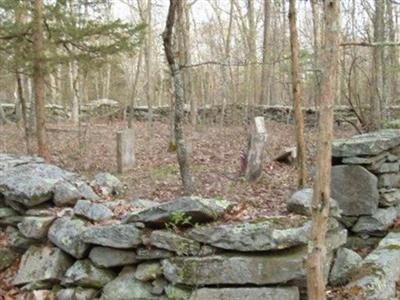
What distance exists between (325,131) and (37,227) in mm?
Result: 3344

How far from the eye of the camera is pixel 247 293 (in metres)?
3.90

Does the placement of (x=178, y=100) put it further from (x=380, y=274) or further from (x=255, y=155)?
(x=380, y=274)

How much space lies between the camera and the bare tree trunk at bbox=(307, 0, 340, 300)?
2963 millimetres

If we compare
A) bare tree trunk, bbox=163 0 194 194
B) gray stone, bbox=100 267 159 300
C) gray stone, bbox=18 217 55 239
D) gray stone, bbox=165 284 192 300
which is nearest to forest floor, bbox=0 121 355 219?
bare tree trunk, bbox=163 0 194 194

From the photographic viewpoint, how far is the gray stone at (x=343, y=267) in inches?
185

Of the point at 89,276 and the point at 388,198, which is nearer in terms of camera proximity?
the point at 89,276

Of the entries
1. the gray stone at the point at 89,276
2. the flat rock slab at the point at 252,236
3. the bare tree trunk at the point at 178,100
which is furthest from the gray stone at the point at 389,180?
the gray stone at the point at 89,276

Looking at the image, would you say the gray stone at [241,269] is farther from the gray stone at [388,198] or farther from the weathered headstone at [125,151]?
the weathered headstone at [125,151]

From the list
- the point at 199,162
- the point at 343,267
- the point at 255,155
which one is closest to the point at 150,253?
the point at 343,267

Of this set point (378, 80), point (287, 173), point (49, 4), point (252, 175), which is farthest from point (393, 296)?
point (49, 4)

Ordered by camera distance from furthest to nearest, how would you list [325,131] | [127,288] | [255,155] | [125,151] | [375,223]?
[125,151] → [255,155] → [375,223] → [127,288] → [325,131]

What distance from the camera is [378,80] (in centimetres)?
1054

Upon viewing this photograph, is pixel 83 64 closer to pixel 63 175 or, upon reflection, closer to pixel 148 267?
pixel 63 175

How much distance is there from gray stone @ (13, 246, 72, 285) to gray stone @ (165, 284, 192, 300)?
124 centimetres
